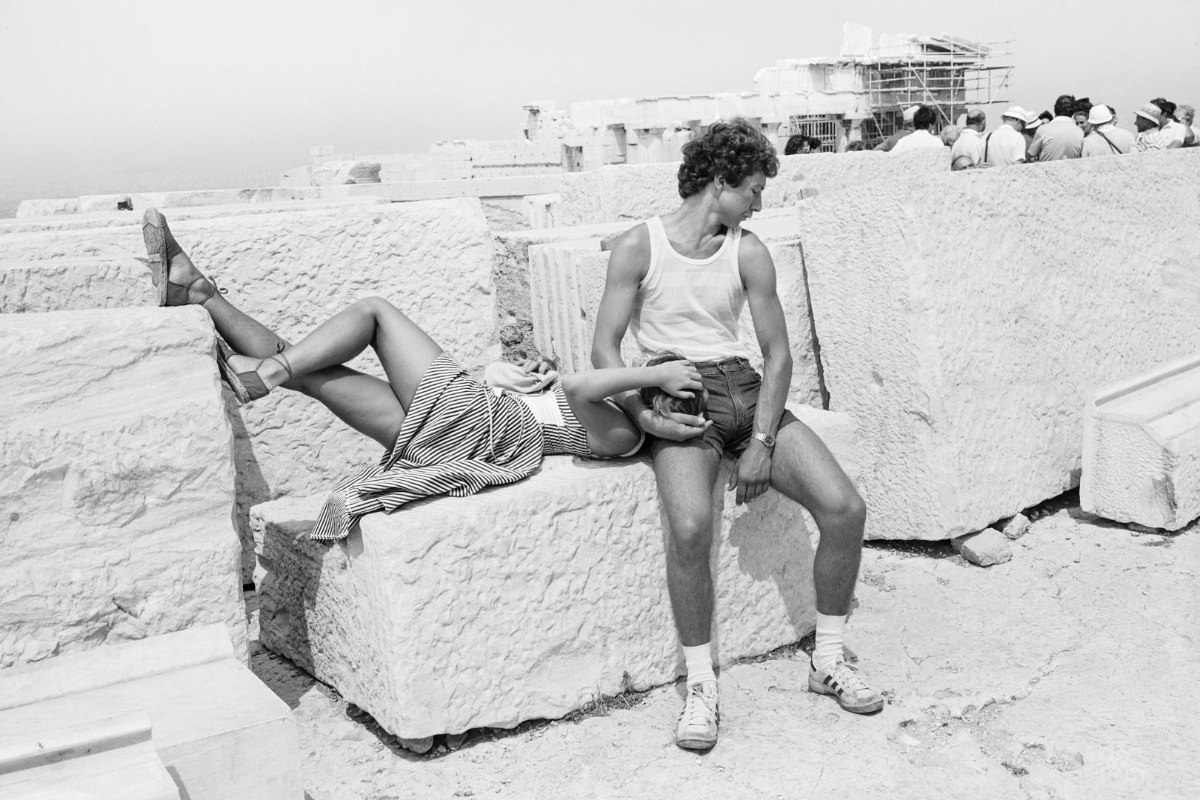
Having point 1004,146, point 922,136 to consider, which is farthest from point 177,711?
point 1004,146

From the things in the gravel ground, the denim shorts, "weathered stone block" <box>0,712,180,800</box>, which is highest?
the denim shorts

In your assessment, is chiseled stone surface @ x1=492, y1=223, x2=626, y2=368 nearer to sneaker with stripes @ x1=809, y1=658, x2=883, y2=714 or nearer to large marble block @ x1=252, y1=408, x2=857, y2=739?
large marble block @ x1=252, y1=408, x2=857, y2=739

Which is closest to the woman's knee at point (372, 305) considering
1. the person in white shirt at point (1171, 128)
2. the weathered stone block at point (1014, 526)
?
the weathered stone block at point (1014, 526)

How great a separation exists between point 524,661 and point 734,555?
700mm

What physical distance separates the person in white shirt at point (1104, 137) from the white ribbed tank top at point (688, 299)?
594 cm

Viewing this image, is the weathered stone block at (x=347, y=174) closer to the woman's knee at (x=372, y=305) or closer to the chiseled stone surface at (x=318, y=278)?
the chiseled stone surface at (x=318, y=278)

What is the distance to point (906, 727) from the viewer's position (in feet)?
9.21

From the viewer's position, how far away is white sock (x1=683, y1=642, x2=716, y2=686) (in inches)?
111

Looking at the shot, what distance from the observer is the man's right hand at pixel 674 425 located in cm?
287

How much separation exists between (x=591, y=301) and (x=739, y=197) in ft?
3.98

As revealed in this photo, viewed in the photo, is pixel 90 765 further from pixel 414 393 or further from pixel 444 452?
pixel 414 393

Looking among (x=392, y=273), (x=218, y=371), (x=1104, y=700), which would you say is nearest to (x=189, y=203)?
(x=392, y=273)

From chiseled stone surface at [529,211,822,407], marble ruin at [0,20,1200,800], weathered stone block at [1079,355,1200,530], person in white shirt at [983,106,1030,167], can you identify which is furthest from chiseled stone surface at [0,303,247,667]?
person in white shirt at [983,106,1030,167]

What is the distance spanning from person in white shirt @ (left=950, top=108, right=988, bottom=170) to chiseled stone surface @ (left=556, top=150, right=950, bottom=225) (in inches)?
56.0
